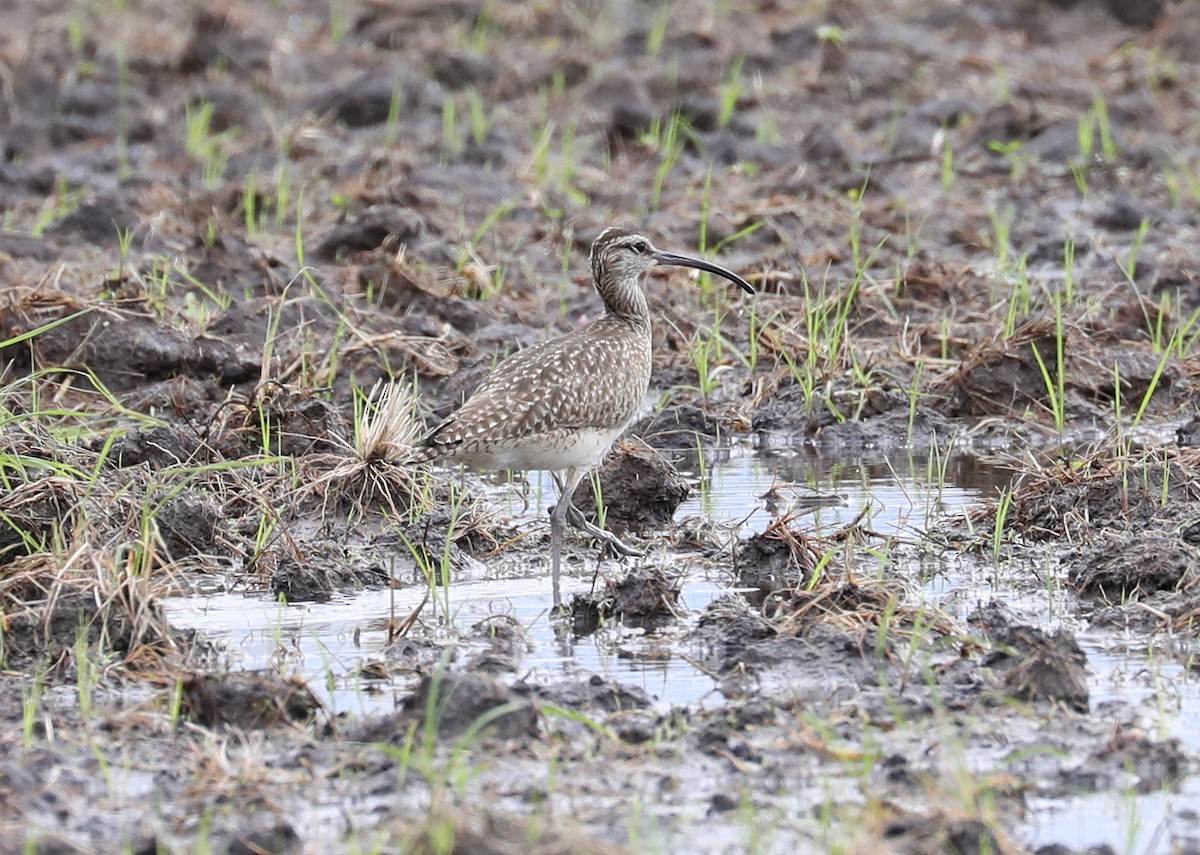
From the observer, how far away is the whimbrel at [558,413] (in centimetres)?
873

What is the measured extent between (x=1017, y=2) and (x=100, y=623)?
53.7ft

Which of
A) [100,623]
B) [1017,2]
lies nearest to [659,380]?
[100,623]

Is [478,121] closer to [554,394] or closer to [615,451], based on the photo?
[615,451]

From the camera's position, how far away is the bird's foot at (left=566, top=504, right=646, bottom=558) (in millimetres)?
9070

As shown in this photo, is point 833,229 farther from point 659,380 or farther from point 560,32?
point 560,32

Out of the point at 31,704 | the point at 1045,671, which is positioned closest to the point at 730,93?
the point at 1045,671

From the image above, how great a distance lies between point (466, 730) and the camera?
252 inches

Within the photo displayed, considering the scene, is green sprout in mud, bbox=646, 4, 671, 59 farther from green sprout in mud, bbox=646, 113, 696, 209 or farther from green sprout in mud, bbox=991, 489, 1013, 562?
green sprout in mud, bbox=991, 489, 1013, 562

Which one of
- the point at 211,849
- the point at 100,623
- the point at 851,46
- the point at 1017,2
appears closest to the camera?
the point at 211,849

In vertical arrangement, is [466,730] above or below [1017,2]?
below

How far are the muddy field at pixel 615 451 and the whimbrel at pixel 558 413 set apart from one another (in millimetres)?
366

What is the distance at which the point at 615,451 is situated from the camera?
1003 centimetres

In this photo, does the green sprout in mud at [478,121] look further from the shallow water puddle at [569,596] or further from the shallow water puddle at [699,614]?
the shallow water puddle at [699,614]

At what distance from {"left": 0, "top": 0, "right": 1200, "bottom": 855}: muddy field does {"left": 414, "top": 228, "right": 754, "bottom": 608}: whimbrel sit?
37 cm
